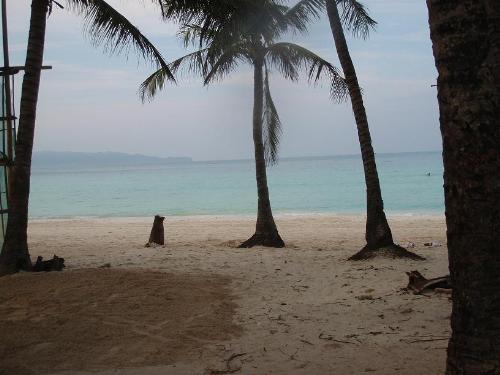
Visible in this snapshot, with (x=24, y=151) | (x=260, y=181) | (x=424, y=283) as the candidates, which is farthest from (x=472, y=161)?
(x=260, y=181)

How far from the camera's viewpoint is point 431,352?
4.15 meters

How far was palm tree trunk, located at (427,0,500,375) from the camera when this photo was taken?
2.43 m

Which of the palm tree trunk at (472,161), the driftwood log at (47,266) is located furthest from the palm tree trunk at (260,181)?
the palm tree trunk at (472,161)

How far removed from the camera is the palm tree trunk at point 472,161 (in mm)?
2430

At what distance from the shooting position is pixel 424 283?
6344 mm

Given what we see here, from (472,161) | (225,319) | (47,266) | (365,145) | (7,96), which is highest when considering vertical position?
(7,96)

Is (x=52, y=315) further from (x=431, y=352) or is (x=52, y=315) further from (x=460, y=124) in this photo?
(x=460, y=124)

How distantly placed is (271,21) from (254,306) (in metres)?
7.13

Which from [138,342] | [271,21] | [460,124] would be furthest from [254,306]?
[271,21]

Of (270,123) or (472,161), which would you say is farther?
(270,123)

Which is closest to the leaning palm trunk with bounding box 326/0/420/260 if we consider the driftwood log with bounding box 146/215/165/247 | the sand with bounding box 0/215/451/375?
the sand with bounding box 0/215/451/375

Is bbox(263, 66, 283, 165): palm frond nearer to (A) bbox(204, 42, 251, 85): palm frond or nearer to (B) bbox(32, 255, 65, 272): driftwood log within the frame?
(A) bbox(204, 42, 251, 85): palm frond

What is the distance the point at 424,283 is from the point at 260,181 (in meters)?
6.28

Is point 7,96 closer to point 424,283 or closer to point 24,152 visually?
point 24,152
